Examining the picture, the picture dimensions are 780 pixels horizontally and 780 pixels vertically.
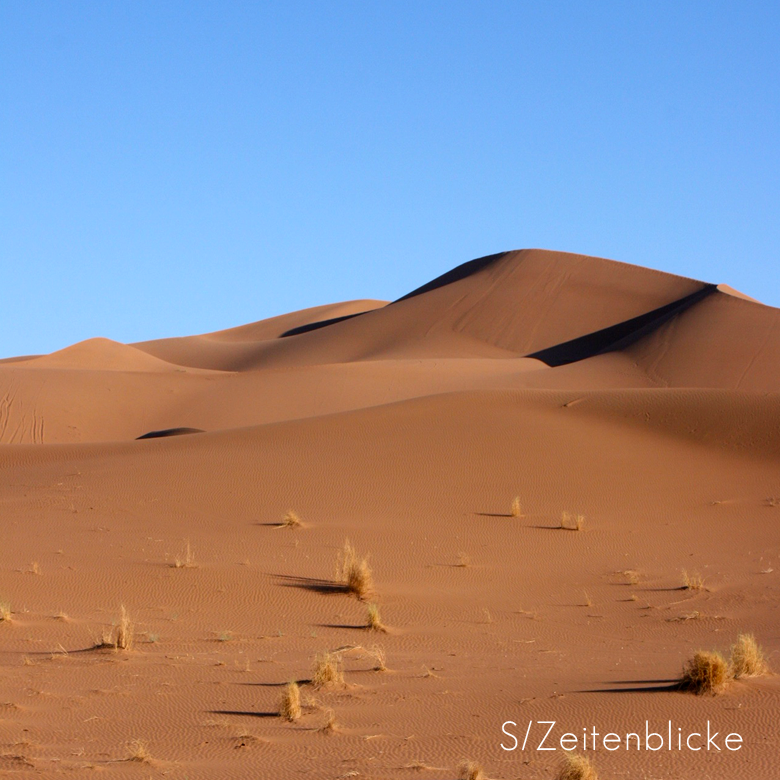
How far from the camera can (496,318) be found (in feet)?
223

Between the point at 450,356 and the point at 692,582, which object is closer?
the point at 692,582

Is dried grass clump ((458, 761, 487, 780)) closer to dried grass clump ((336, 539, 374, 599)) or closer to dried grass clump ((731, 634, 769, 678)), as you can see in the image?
dried grass clump ((731, 634, 769, 678))

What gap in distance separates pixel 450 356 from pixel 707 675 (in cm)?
5422

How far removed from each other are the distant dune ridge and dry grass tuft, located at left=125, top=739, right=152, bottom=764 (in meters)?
29.8

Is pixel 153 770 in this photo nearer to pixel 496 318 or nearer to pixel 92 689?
pixel 92 689

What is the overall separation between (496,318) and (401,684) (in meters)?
61.1

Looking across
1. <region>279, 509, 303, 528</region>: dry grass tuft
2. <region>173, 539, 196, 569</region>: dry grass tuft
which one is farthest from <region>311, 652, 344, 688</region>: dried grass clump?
<region>279, 509, 303, 528</region>: dry grass tuft

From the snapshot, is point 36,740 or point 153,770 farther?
point 36,740

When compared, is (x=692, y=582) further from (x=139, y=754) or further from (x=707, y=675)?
(x=139, y=754)

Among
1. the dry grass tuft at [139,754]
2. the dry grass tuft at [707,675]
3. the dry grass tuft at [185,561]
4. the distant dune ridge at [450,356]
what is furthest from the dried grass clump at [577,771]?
the distant dune ridge at [450,356]

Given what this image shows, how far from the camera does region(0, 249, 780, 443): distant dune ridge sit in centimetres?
3997

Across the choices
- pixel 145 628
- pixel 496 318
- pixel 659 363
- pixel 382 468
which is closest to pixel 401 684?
pixel 145 628

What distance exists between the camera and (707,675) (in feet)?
22.5

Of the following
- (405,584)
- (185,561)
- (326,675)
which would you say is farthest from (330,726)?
(185,561)
